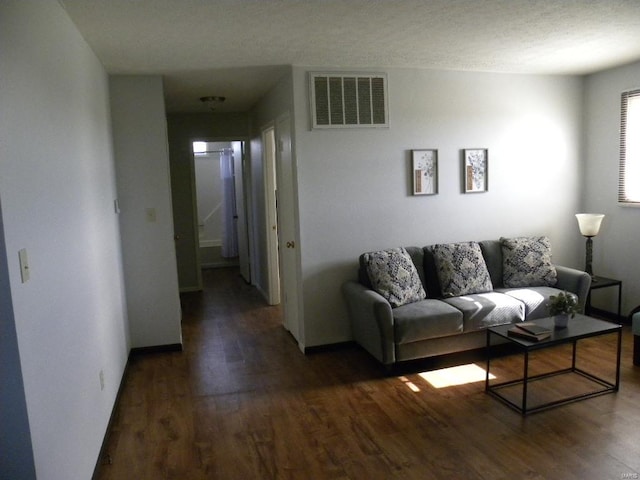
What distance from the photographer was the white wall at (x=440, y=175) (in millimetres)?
4098

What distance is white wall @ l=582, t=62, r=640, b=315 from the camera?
4.55 metres

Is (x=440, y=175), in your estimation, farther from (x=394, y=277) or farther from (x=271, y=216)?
(x=271, y=216)

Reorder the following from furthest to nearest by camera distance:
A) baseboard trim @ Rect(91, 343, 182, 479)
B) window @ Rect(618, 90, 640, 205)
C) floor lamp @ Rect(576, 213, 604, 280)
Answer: floor lamp @ Rect(576, 213, 604, 280) → window @ Rect(618, 90, 640, 205) → baseboard trim @ Rect(91, 343, 182, 479)

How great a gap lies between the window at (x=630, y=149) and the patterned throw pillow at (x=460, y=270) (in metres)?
1.67

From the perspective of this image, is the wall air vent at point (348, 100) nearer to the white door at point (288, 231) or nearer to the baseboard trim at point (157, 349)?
the white door at point (288, 231)

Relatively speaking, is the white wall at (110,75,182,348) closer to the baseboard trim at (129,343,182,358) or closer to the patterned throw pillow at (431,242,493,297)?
the baseboard trim at (129,343,182,358)

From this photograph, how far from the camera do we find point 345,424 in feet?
9.78

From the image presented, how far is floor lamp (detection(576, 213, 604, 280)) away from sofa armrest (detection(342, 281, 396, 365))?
233 cm

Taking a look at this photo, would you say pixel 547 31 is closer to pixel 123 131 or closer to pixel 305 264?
pixel 305 264

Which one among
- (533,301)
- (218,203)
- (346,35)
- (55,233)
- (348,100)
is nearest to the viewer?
(55,233)

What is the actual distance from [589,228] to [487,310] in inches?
65.3

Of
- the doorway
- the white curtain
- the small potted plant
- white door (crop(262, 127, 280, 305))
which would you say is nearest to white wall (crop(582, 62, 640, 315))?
the small potted plant

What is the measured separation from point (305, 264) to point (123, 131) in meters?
1.90

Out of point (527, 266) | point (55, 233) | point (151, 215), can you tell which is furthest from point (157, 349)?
point (527, 266)
